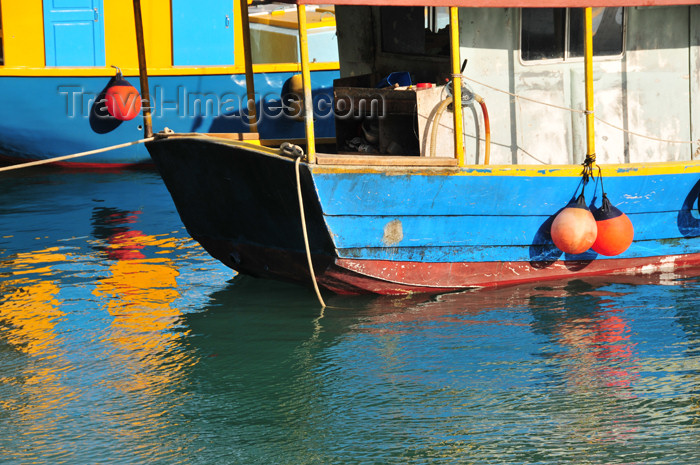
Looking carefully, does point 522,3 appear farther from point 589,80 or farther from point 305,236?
point 305,236

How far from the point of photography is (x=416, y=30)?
25.4 ft

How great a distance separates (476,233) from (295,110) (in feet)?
22.6

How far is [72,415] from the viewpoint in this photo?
17.1ft

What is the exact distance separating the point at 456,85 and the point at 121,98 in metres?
7.15

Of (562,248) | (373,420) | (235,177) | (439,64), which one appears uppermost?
(439,64)

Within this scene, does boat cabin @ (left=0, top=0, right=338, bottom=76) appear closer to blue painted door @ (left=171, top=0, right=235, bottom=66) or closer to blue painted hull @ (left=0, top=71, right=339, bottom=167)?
blue painted door @ (left=171, top=0, right=235, bottom=66)

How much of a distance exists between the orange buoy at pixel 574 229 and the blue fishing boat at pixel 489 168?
1cm

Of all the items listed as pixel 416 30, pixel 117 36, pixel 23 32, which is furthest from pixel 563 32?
pixel 23 32

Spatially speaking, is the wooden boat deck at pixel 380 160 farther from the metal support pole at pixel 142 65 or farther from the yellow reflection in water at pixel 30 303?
the yellow reflection in water at pixel 30 303

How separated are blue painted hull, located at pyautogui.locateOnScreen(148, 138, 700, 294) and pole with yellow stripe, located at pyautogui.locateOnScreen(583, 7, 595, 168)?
22cm

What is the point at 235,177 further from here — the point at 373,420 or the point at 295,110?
the point at 295,110

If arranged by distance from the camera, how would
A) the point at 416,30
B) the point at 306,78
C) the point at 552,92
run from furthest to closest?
the point at 416,30, the point at 552,92, the point at 306,78

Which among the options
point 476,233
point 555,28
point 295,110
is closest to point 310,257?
point 476,233

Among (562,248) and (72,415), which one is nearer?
(72,415)
